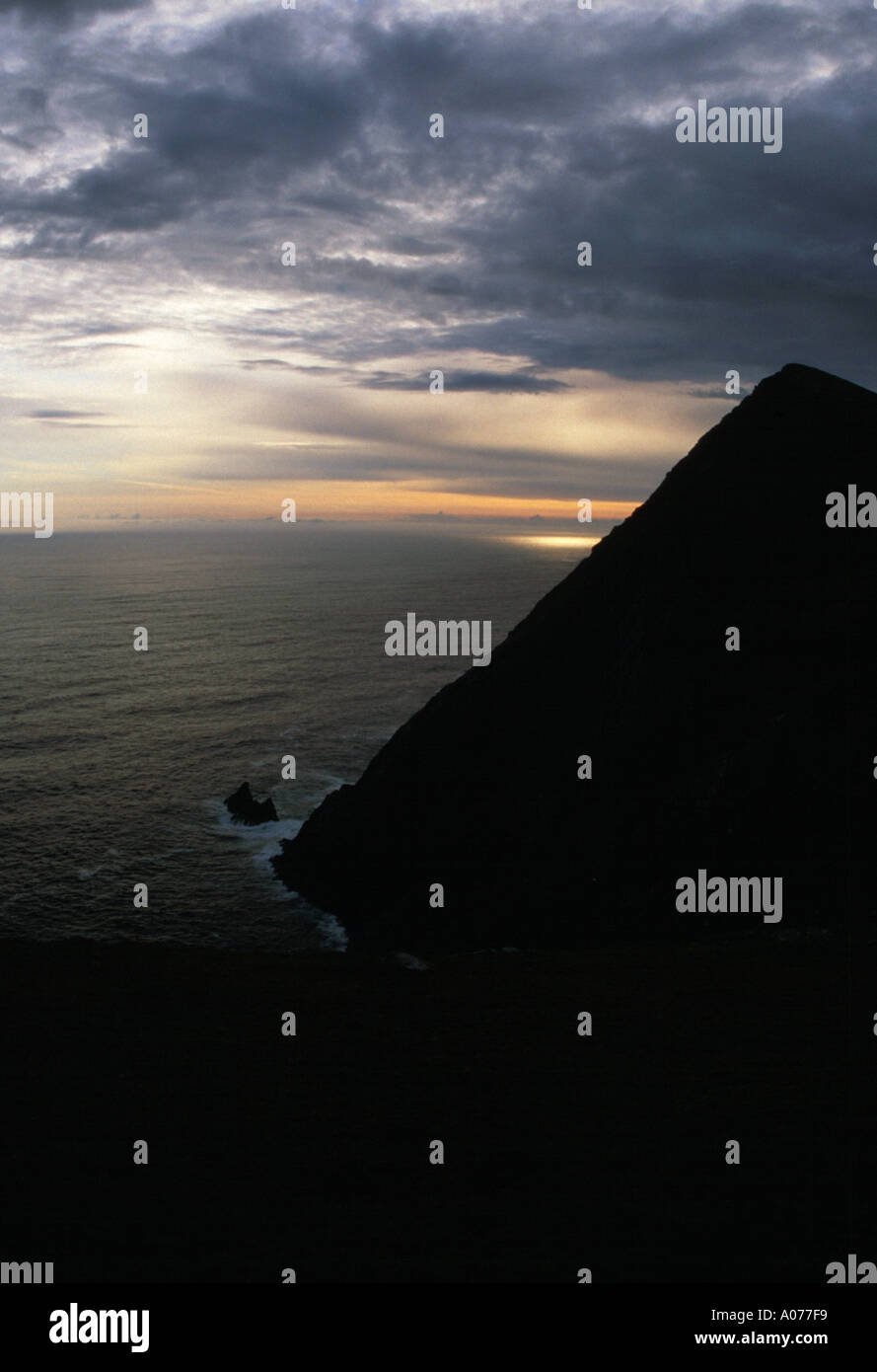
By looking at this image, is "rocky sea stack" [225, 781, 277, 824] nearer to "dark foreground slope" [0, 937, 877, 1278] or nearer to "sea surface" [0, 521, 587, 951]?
"sea surface" [0, 521, 587, 951]

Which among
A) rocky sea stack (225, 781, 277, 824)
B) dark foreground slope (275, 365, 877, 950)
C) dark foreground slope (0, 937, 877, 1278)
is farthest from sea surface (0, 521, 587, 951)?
dark foreground slope (0, 937, 877, 1278)

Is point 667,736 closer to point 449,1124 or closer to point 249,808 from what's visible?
point 449,1124

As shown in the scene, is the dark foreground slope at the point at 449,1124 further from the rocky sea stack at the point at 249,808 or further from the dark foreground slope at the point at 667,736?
the rocky sea stack at the point at 249,808

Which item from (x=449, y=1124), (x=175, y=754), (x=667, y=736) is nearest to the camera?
(x=449, y=1124)

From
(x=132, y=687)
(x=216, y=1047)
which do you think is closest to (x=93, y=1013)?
(x=216, y=1047)

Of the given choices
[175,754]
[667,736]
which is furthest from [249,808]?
[667,736]

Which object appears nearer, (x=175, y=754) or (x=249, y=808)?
(x=249, y=808)
